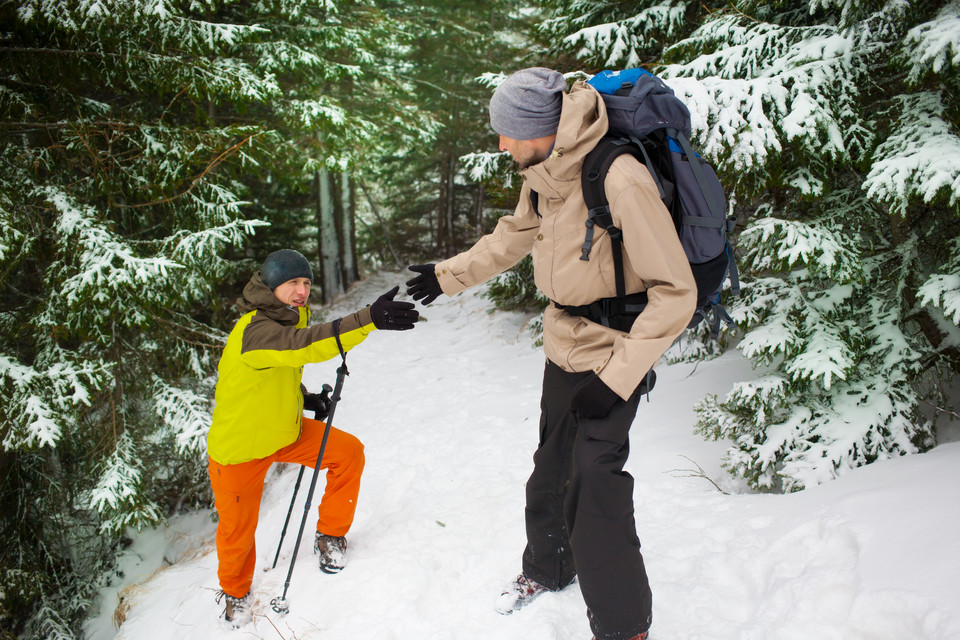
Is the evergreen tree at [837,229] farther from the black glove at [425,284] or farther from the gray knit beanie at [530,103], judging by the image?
the black glove at [425,284]

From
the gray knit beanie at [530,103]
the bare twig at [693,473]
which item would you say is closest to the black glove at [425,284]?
the gray knit beanie at [530,103]

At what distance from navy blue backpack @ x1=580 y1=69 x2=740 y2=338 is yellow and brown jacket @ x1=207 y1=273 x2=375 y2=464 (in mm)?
1621

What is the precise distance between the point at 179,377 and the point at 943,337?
7.81 metres

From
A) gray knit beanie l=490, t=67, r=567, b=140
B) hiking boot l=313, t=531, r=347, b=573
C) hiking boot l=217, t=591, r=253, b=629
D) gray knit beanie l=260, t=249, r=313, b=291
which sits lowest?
hiking boot l=217, t=591, r=253, b=629

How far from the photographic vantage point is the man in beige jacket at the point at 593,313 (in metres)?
2.09

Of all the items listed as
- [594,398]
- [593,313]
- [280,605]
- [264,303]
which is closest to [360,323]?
[264,303]

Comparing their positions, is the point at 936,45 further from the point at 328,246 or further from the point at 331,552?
the point at 328,246

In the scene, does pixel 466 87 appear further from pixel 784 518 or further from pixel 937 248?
pixel 784 518

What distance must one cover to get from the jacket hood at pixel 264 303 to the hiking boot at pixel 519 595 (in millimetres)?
2178

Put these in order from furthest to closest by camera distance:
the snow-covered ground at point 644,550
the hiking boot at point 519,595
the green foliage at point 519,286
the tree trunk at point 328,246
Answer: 1. the tree trunk at point 328,246
2. the green foliage at point 519,286
3. the hiking boot at point 519,595
4. the snow-covered ground at point 644,550

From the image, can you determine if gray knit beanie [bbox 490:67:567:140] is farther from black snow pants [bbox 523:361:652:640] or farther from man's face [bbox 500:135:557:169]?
black snow pants [bbox 523:361:652:640]

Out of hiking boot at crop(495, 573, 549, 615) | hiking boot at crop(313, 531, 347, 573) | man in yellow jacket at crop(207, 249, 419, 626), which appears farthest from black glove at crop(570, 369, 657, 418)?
hiking boot at crop(313, 531, 347, 573)

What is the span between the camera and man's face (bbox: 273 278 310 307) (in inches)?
140

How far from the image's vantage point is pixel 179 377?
6828mm
